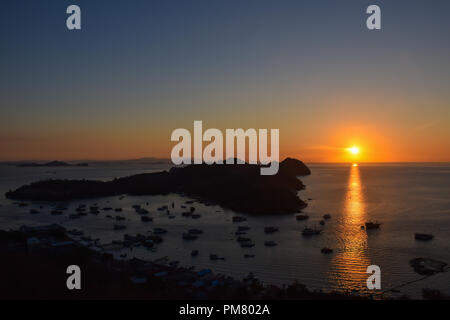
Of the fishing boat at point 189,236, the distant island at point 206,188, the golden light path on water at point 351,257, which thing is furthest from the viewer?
the distant island at point 206,188

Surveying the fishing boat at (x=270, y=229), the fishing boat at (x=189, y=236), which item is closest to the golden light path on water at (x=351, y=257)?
the fishing boat at (x=270, y=229)

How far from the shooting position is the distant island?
60.2 metres

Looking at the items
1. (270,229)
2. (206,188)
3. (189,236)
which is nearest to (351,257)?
(270,229)

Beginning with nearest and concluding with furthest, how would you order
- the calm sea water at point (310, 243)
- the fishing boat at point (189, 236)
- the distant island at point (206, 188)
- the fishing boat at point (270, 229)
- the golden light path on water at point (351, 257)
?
the golden light path on water at point (351, 257) → the calm sea water at point (310, 243) → the fishing boat at point (189, 236) → the fishing boat at point (270, 229) → the distant island at point (206, 188)

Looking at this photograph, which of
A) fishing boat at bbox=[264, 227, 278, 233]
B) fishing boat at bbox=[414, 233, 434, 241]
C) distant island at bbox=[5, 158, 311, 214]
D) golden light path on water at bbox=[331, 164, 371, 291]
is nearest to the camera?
golden light path on water at bbox=[331, 164, 371, 291]

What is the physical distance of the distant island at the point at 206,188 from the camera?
197ft

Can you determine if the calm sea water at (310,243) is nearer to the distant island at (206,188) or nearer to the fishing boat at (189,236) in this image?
the fishing boat at (189,236)

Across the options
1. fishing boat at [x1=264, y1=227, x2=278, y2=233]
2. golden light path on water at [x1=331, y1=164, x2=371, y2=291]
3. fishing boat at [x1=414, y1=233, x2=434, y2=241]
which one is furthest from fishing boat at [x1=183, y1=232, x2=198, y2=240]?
fishing boat at [x1=414, y1=233, x2=434, y2=241]

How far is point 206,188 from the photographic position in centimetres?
8575

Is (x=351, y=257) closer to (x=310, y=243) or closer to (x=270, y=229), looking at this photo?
(x=310, y=243)

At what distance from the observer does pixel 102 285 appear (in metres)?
17.4

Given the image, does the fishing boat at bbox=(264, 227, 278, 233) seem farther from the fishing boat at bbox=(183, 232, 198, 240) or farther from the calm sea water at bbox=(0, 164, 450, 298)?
the fishing boat at bbox=(183, 232, 198, 240)
